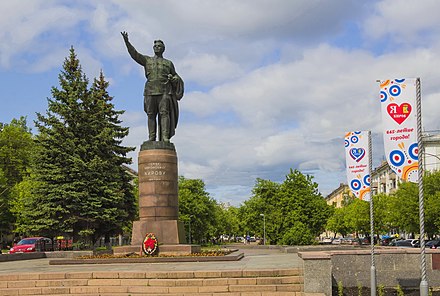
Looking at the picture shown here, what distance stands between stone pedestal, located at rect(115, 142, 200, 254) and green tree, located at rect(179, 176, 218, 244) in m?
36.7

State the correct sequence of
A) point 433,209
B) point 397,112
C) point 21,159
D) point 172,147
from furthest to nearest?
1. point 21,159
2. point 433,209
3. point 172,147
4. point 397,112

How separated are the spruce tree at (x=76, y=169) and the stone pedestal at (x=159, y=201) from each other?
50.7 feet

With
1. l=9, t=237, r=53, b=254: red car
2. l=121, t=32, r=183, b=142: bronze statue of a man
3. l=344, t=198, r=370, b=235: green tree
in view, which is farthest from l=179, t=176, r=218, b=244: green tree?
l=121, t=32, r=183, b=142: bronze statue of a man

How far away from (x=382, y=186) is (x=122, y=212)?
71.8 meters

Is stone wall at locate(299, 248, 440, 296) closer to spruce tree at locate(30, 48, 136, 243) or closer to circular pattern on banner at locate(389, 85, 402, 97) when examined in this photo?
circular pattern on banner at locate(389, 85, 402, 97)

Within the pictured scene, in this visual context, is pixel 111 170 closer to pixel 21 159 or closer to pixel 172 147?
pixel 172 147

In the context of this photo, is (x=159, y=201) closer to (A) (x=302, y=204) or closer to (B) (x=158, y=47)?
(B) (x=158, y=47)

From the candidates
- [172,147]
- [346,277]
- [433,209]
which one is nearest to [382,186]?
[433,209]

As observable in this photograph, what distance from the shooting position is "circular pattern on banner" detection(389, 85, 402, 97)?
10.5m

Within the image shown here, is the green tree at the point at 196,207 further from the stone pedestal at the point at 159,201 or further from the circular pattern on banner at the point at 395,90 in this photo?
the circular pattern on banner at the point at 395,90

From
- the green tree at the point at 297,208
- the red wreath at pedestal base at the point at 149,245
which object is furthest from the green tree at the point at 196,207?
the red wreath at pedestal base at the point at 149,245

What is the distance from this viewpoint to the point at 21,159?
58.3 metres

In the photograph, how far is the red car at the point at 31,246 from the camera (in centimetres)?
3152

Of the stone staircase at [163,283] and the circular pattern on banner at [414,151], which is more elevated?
the circular pattern on banner at [414,151]
